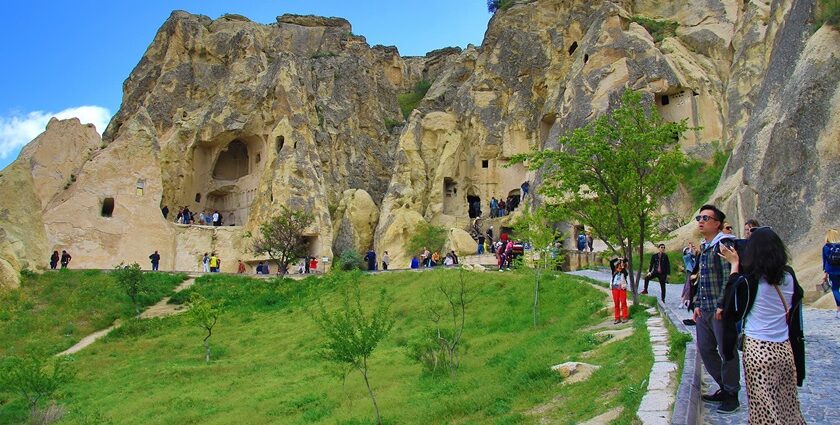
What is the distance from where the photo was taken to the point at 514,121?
140 feet

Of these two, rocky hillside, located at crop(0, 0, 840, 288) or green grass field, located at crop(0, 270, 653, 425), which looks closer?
green grass field, located at crop(0, 270, 653, 425)

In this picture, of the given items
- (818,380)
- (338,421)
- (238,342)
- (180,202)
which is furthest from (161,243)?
(818,380)

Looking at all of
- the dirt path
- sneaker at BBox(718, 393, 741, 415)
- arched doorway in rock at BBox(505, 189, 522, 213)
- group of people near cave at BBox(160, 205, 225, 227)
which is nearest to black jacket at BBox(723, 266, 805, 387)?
sneaker at BBox(718, 393, 741, 415)

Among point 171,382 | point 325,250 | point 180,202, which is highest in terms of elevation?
point 180,202

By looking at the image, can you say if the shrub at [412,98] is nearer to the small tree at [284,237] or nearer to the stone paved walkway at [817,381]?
the small tree at [284,237]

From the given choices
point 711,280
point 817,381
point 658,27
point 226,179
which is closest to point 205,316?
point 711,280

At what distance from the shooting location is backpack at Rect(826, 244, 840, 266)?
10.8m

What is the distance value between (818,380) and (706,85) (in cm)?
2992

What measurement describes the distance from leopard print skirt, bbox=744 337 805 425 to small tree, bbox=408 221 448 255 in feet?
107

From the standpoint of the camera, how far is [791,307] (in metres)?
4.84

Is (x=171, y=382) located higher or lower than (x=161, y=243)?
lower

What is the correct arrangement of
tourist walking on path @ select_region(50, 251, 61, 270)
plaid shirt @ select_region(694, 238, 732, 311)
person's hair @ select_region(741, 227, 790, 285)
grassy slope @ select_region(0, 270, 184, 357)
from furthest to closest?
1. tourist walking on path @ select_region(50, 251, 61, 270)
2. grassy slope @ select_region(0, 270, 184, 357)
3. plaid shirt @ select_region(694, 238, 732, 311)
4. person's hair @ select_region(741, 227, 790, 285)

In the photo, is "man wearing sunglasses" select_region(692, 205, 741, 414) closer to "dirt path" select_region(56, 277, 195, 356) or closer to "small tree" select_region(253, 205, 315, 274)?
"dirt path" select_region(56, 277, 195, 356)

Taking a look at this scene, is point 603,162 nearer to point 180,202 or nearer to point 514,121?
point 514,121
